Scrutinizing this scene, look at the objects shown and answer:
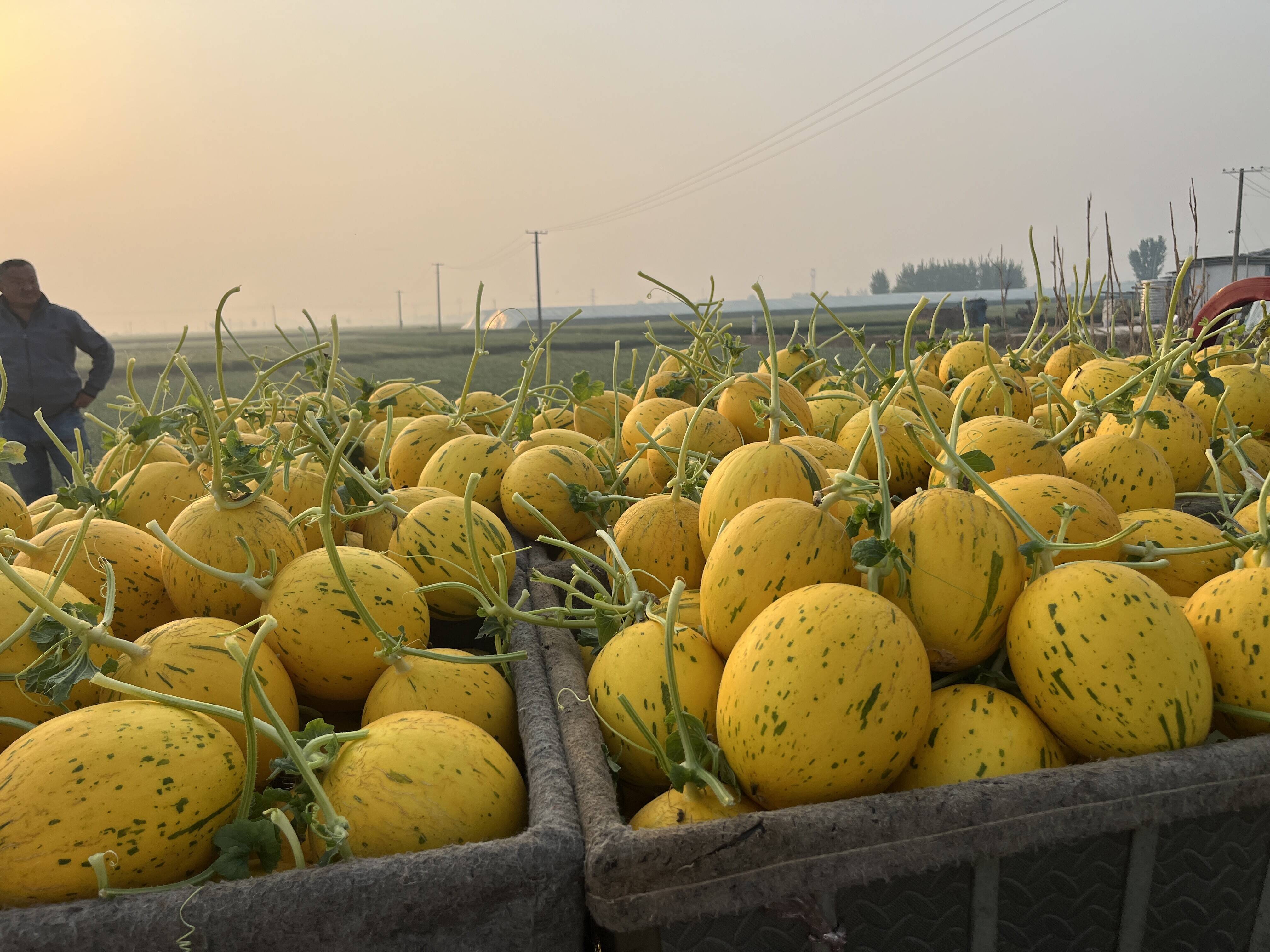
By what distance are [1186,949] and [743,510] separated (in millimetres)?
811

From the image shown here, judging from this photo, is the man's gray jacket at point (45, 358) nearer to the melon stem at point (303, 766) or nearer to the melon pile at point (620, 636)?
the melon pile at point (620, 636)

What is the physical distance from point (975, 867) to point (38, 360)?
6.61 m

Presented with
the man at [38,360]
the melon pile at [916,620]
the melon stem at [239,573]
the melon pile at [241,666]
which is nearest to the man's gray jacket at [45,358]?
the man at [38,360]

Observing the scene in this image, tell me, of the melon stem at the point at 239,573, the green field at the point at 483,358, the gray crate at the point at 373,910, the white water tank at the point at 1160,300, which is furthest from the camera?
the green field at the point at 483,358

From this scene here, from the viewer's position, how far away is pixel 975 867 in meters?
0.96

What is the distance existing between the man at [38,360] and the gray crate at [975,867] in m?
5.99

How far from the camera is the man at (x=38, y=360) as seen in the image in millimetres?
5605

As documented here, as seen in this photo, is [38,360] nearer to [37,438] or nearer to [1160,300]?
[37,438]

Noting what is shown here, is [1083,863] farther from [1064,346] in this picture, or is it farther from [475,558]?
[1064,346]

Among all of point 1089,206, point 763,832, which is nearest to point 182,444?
point 763,832

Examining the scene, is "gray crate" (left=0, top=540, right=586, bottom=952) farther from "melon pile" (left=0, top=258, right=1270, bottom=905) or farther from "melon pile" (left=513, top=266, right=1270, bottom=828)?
"melon pile" (left=513, top=266, right=1270, bottom=828)

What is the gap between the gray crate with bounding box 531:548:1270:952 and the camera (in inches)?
35.2

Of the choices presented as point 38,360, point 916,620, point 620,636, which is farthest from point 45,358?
point 916,620

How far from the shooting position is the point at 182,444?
2369 millimetres
